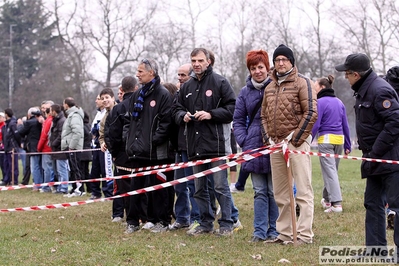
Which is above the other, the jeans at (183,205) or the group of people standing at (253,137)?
the group of people standing at (253,137)

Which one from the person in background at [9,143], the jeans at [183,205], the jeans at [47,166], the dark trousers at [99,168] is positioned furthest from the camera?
the person in background at [9,143]

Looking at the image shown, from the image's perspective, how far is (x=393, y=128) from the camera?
19.7 ft

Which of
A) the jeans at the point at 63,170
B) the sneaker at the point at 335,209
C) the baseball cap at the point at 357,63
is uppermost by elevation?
the baseball cap at the point at 357,63

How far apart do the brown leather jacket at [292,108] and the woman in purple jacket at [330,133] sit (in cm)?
327

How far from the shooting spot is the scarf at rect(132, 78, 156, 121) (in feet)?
28.0

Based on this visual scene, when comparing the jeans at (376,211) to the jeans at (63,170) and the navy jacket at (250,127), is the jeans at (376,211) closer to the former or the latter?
the navy jacket at (250,127)

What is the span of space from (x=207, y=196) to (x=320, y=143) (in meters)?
3.06

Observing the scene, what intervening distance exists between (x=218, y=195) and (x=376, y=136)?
2.50 meters

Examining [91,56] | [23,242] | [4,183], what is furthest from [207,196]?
[91,56]

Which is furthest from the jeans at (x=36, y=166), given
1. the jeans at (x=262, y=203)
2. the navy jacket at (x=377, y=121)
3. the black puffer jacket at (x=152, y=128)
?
the navy jacket at (x=377, y=121)

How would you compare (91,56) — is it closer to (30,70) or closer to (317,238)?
(30,70)

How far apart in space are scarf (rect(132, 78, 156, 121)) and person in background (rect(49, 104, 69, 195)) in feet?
23.6

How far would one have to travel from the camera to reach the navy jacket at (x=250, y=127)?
24.1 ft

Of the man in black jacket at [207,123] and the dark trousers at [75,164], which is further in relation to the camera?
the dark trousers at [75,164]
